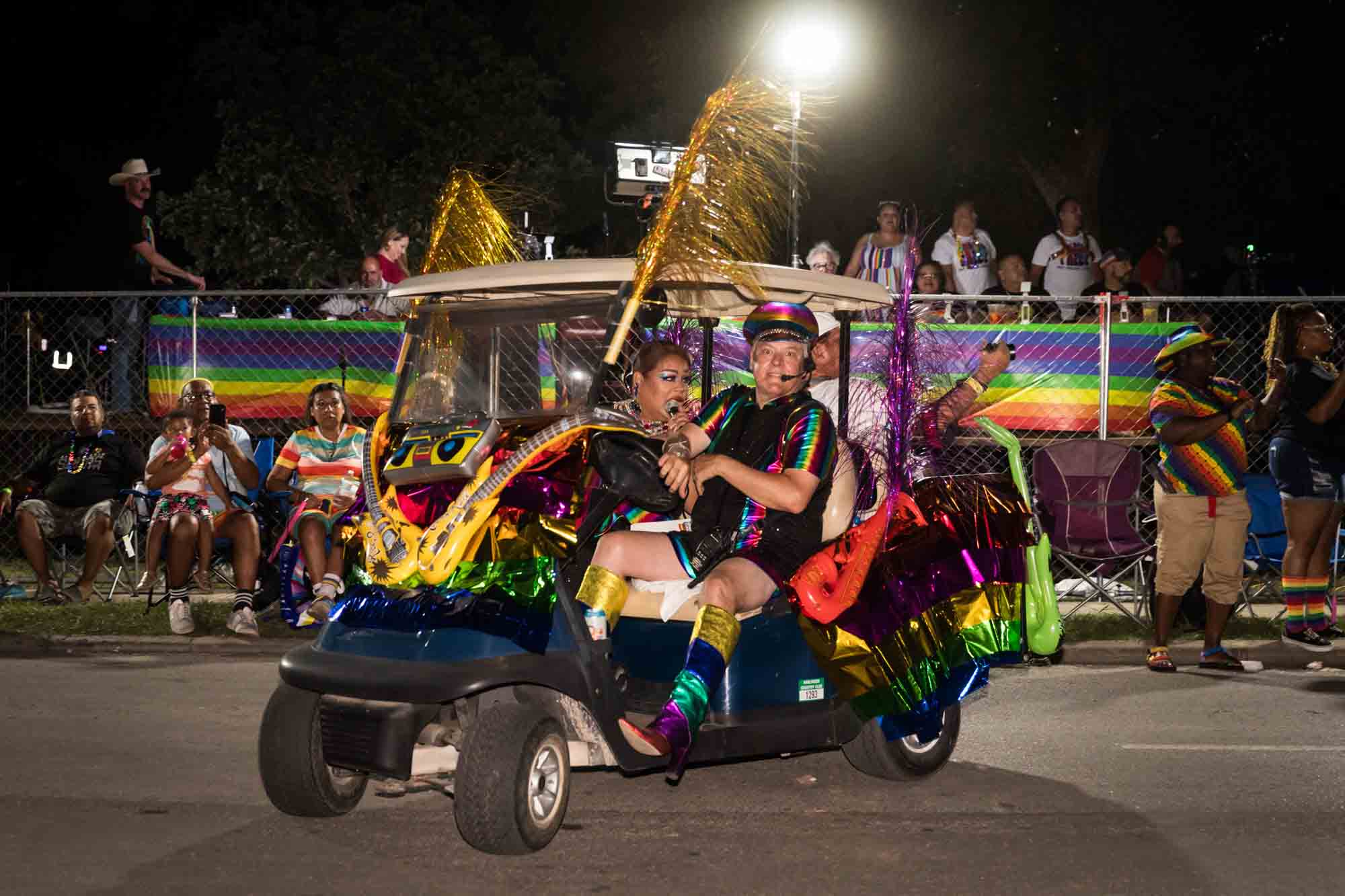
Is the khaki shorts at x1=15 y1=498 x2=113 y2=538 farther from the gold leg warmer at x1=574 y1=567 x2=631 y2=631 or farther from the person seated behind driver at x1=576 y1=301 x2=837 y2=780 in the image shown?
the gold leg warmer at x1=574 y1=567 x2=631 y2=631

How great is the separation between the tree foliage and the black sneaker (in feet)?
43.8

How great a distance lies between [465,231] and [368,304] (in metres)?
5.43

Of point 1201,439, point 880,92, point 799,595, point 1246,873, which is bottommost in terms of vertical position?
point 1246,873

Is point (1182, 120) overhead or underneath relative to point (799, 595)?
overhead

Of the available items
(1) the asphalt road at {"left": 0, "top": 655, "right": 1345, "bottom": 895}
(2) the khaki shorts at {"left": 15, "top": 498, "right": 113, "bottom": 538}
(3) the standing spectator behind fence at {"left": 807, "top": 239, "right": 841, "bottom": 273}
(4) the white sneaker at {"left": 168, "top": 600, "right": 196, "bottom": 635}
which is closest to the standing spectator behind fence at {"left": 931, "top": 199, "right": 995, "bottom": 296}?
(3) the standing spectator behind fence at {"left": 807, "top": 239, "right": 841, "bottom": 273}

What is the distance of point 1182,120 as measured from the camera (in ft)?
94.7

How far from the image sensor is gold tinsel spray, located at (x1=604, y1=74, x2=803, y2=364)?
6.16 m

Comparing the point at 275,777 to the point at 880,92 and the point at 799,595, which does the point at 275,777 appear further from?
the point at 880,92

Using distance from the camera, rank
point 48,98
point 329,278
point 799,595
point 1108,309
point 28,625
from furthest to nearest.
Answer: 1. point 48,98
2. point 329,278
3. point 1108,309
4. point 28,625
5. point 799,595

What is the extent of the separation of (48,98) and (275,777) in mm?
24063

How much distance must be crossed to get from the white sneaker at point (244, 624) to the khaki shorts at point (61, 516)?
166 cm

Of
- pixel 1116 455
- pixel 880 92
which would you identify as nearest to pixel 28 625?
pixel 1116 455

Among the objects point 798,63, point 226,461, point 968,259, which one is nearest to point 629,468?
point 798,63

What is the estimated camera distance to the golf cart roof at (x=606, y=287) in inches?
253
